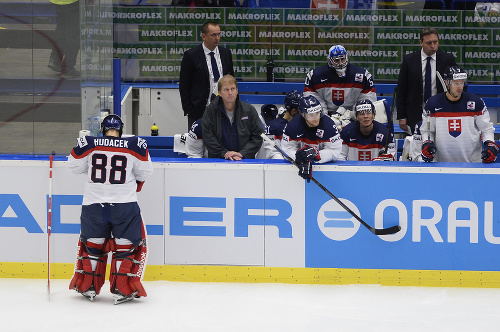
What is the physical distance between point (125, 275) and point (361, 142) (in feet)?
6.34

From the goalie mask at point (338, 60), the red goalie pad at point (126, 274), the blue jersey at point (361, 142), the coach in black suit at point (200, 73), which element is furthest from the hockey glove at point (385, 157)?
the red goalie pad at point (126, 274)

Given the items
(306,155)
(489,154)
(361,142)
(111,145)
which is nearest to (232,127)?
(306,155)

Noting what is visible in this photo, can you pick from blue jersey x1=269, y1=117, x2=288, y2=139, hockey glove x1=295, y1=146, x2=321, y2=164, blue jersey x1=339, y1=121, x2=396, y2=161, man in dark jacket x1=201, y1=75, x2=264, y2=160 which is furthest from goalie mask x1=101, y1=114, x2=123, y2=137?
blue jersey x1=339, y1=121, x2=396, y2=161

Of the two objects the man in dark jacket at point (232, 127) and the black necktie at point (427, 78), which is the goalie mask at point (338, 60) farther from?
the man in dark jacket at point (232, 127)

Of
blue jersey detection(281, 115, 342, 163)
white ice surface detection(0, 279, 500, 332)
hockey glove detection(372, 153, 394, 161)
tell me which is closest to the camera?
white ice surface detection(0, 279, 500, 332)

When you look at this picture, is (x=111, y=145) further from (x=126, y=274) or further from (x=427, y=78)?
(x=427, y=78)

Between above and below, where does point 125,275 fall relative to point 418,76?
below

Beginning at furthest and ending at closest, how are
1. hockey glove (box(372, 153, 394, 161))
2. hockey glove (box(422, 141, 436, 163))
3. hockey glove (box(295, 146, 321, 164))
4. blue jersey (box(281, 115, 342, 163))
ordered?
hockey glove (box(372, 153, 394, 161)) → blue jersey (box(281, 115, 342, 163)) → hockey glove (box(422, 141, 436, 163)) → hockey glove (box(295, 146, 321, 164))

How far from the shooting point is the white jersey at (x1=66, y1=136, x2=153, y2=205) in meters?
5.66

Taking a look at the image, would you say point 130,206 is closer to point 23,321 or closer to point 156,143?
point 23,321

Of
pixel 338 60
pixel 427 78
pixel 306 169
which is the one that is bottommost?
pixel 306 169

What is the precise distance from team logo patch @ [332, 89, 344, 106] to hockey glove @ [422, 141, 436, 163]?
1.25 m

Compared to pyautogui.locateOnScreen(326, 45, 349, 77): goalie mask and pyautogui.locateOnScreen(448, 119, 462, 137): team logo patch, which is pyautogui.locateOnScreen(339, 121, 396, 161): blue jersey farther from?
pyautogui.locateOnScreen(326, 45, 349, 77): goalie mask

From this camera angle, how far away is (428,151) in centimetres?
608
